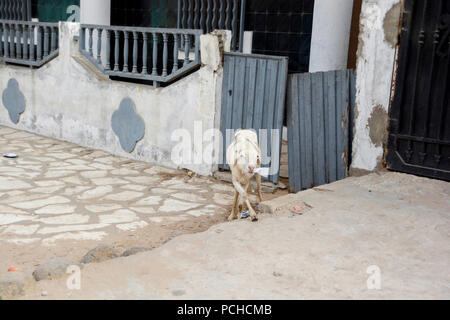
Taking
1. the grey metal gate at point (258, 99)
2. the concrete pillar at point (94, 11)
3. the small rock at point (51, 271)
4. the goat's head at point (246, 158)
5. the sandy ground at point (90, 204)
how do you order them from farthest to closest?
the concrete pillar at point (94, 11)
the grey metal gate at point (258, 99)
the sandy ground at point (90, 204)
the goat's head at point (246, 158)
the small rock at point (51, 271)

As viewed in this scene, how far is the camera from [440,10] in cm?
553

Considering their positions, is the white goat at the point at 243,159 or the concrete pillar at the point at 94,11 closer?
the white goat at the point at 243,159

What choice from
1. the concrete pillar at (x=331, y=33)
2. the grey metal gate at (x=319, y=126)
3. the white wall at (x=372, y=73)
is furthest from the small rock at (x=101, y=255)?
the concrete pillar at (x=331, y=33)

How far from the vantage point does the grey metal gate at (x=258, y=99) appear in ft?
24.5

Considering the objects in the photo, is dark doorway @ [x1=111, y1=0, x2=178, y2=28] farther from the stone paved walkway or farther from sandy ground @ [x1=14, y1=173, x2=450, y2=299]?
sandy ground @ [x1=14, y1=173, x2=450, y2=299]

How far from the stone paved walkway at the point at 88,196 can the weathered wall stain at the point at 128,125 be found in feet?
1.12

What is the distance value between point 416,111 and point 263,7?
19.3 ft

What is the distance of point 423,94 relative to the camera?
19.0 feet

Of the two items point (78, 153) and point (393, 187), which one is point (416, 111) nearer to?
point (393, 187)

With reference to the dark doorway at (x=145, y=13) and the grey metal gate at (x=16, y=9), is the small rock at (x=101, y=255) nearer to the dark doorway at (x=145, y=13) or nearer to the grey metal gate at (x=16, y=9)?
the dark doorway at (x=145, y=13)

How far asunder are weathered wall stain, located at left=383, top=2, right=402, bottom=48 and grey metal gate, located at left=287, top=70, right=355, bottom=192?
83 centimetres

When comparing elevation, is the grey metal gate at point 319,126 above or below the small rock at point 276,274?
above

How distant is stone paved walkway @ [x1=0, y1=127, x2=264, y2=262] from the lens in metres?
6.00
